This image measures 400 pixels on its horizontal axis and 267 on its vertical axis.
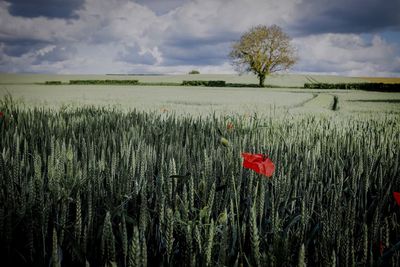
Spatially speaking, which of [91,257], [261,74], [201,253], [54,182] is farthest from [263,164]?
[261,74]

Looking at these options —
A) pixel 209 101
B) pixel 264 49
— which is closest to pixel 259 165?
pixel 209 101

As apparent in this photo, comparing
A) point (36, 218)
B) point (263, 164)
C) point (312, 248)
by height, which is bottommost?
point (312, 248)

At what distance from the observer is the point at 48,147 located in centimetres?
225

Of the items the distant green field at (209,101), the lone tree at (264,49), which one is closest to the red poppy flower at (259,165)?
the distant green field at (209,101)

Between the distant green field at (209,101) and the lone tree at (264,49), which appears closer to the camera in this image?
the distant green field at (209,101)

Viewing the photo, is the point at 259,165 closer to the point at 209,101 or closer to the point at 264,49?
the point at 209,101

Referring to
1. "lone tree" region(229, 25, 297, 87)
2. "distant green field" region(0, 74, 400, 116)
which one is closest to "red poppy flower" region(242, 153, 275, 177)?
"distant green field" region(0, 74, 400, 116)

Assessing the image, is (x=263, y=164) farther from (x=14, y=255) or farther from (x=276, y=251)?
(x=14, y=255)

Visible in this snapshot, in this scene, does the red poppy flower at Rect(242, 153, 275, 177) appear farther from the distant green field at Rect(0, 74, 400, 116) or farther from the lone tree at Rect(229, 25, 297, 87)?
the lone tree at Rect(229, 25, 297, 87)

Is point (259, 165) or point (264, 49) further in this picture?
point (264, 49)

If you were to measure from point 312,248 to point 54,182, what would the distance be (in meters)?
0.88

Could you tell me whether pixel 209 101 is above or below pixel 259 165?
below

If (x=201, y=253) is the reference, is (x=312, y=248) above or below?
below

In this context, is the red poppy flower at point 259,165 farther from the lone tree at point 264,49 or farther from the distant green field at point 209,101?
the lone tree at point 264,49
